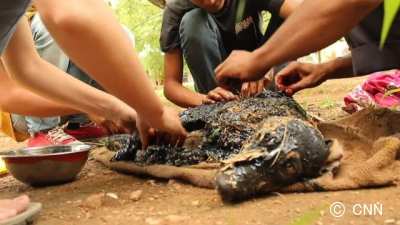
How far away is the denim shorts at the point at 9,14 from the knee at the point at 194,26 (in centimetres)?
181

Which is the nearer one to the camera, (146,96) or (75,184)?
(146,96)

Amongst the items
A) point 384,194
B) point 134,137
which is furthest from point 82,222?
point 384,194

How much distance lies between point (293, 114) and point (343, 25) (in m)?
0.46

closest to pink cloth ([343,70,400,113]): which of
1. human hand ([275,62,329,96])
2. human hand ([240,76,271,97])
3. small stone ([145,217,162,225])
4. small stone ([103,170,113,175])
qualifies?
human hand ([275,62,329,96])

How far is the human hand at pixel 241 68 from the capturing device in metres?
2.26

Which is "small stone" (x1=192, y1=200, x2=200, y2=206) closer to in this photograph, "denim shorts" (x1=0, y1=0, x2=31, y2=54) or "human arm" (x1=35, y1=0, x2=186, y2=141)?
"human arm" (x1=35, y1=0, x2=186, y2=141)

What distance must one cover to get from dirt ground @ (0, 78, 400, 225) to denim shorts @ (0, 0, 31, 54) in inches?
26.8

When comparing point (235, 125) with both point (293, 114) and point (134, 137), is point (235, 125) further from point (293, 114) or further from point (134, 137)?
point (134, 137)

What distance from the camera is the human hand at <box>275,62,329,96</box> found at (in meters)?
2.65

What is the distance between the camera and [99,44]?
4.73 feet

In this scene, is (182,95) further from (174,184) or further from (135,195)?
(135,195)

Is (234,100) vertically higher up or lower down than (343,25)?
lower down

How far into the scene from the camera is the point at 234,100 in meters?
2.37

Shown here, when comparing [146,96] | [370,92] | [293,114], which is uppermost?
[146,96]
